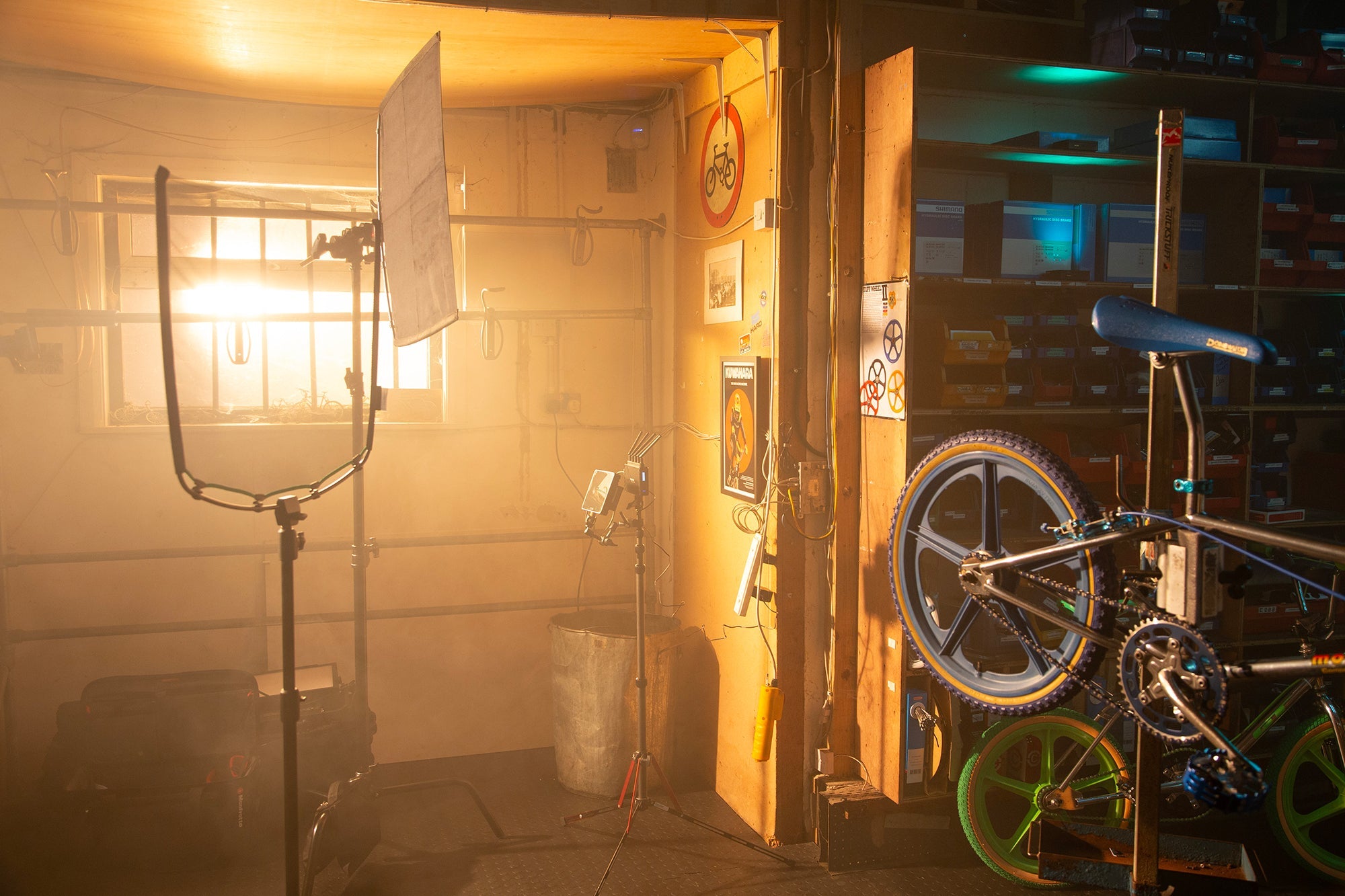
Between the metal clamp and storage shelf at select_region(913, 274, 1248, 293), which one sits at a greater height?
storage shelf at select_region(913, 274, 1248, 293)

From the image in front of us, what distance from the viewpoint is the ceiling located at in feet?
9.34

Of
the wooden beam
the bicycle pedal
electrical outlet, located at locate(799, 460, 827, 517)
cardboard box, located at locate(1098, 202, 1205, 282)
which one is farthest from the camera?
cardboard box, located at locate(1098, 202, 1205, 282)

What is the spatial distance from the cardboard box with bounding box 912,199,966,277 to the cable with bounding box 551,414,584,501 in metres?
1.89

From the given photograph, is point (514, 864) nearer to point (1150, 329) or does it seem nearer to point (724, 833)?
point (724, 833)

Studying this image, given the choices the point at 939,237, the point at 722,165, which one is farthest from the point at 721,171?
the point at 939,237

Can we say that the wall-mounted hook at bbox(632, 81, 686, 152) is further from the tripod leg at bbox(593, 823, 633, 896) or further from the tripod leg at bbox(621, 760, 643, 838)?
the tripod leg at bbox(593, 823, 633, 896)

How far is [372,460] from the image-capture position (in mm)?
4113

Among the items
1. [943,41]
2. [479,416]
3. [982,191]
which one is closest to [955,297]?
[982,191]

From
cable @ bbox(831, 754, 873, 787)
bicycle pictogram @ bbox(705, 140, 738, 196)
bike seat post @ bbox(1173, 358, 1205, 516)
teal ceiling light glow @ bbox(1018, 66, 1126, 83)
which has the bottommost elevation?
cable @ bbox(831, 754, 873, 787)

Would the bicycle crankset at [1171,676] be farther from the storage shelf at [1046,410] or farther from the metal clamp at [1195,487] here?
the storage shelf at [1046,410]

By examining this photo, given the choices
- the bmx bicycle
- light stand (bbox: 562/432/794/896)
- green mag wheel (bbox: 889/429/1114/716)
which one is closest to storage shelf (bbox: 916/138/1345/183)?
green mag wheel (bbox: 889/429/1114/716)

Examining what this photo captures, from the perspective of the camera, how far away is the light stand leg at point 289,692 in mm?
1993

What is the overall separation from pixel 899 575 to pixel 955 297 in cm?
137

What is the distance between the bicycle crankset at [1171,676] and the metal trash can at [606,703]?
6.93 feet
